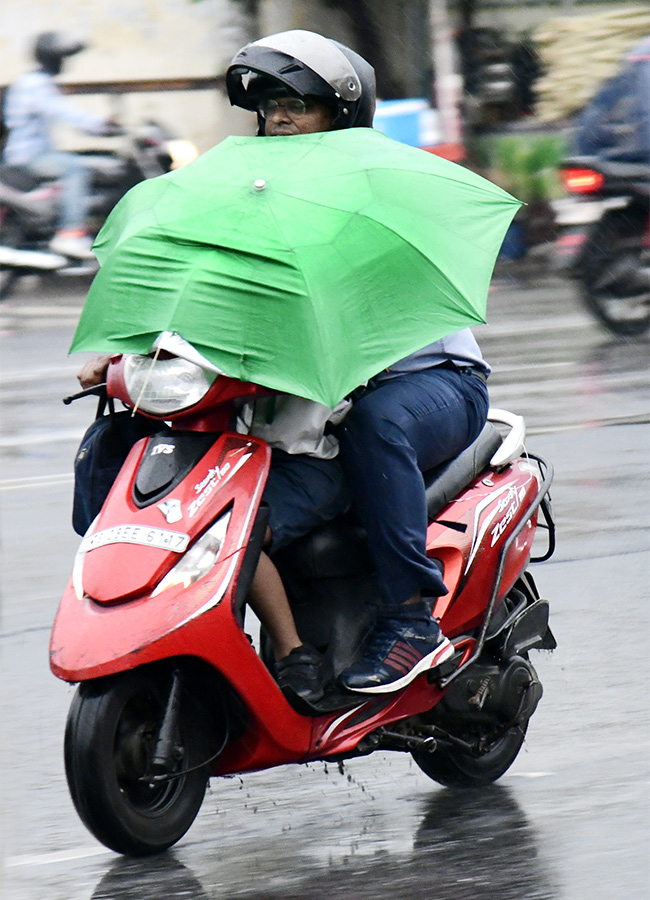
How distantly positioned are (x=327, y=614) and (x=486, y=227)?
3.45ft

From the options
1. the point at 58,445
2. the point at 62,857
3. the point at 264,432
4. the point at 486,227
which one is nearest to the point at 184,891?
the point at 62,857

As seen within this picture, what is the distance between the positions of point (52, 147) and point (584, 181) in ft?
20.4

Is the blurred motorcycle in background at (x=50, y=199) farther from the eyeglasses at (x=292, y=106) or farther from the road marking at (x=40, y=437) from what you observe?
the eyeglasses at (x=292, y=106)

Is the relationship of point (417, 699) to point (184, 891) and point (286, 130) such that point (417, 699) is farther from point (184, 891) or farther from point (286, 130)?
point (286, 130)

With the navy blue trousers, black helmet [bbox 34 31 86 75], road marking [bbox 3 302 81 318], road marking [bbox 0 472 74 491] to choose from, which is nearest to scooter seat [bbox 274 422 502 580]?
the navy blue trousers

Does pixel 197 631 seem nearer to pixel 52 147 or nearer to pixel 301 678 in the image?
pixel 301 678

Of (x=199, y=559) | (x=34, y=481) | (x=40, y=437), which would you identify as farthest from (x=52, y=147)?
(x=199, y=559)

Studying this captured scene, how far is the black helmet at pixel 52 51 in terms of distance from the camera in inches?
744

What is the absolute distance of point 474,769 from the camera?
15.5 feet

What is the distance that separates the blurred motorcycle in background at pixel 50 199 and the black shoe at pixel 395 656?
13.1 meters

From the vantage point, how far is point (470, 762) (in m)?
4.73

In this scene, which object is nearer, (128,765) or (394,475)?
(128,765)

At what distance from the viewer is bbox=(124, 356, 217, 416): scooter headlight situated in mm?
3953

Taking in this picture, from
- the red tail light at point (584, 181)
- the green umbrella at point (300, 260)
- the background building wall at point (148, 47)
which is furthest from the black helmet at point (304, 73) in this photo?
the background building wall at point (148, 47)
